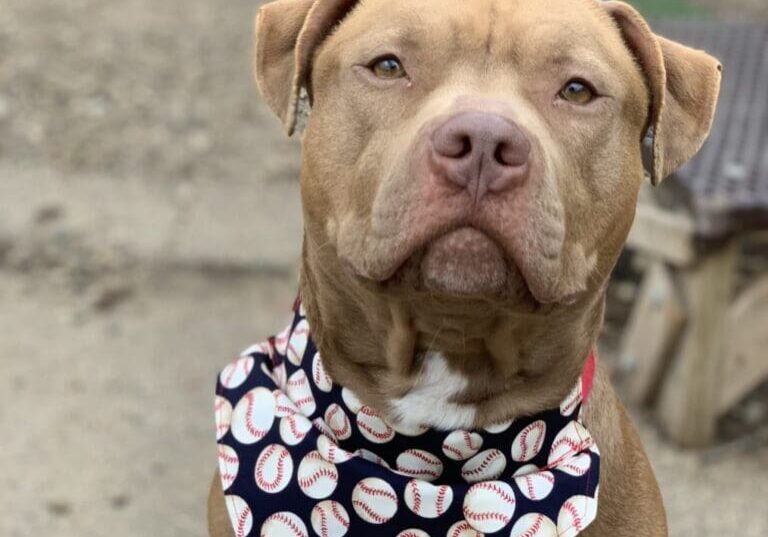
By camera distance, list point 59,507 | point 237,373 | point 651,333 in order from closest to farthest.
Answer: point 237,373
point 59,507
point 651,333

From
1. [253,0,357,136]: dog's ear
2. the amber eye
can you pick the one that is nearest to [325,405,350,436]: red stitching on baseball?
[253,0,357,136]: dog's ear

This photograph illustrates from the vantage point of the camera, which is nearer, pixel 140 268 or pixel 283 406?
pixel 283 406

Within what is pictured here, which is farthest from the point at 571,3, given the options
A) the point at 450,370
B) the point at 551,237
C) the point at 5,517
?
the point at 5,517

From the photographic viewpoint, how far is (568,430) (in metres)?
2.79

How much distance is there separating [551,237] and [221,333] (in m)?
3.27

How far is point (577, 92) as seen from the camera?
260 centimetres

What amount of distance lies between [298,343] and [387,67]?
74cm

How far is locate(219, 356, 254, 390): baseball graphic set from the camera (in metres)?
2.99

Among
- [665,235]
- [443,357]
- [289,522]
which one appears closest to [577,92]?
[443,357]

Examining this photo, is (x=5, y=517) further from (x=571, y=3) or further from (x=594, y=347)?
(x=571, y=3)

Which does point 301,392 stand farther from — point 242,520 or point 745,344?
point 745,344

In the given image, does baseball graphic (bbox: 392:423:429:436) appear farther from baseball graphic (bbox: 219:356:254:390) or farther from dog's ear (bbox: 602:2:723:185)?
dog's ear (bbox: 602:2:723:185)

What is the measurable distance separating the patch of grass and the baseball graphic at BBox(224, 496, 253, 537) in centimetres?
601

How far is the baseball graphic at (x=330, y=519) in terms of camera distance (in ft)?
9.05
